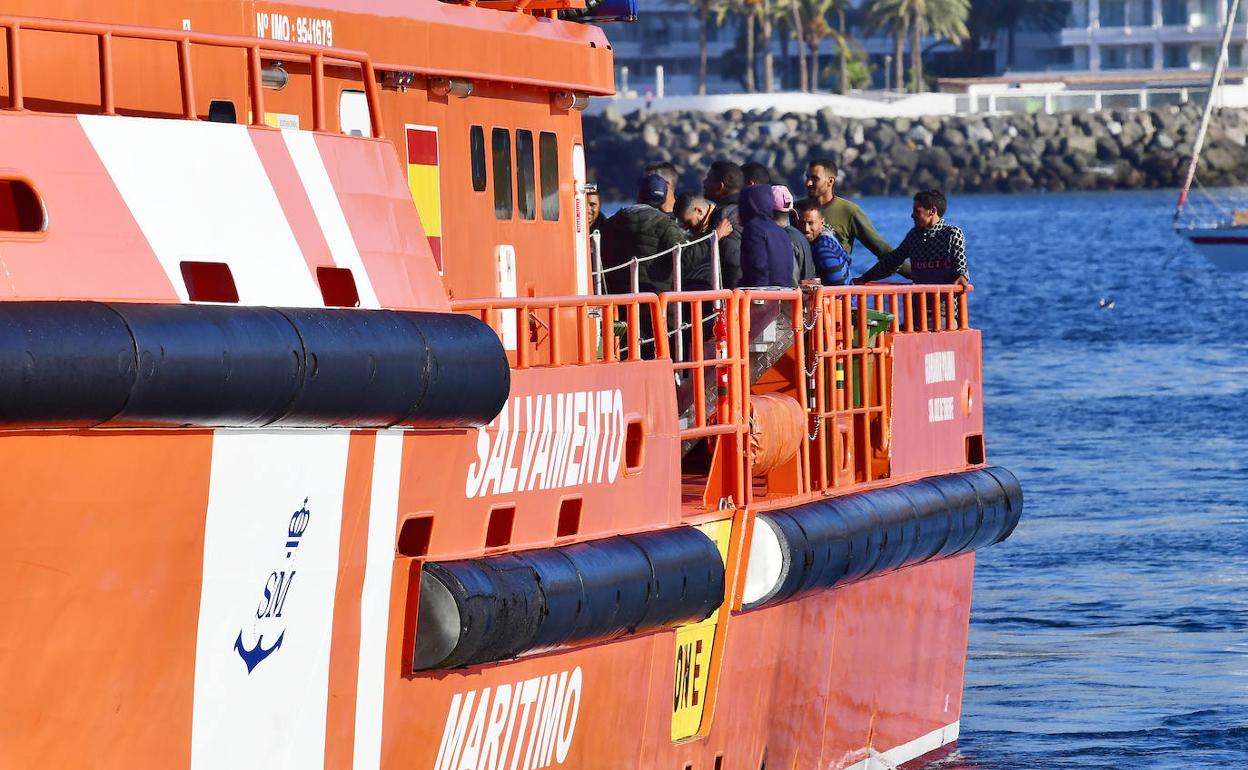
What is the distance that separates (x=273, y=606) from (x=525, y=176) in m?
3.40

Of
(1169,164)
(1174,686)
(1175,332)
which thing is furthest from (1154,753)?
(1169,164)

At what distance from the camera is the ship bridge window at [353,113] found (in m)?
8.48

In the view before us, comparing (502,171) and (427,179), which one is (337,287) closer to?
(427,179)

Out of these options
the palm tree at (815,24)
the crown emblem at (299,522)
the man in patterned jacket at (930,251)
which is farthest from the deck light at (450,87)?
the palm tree at (815,24)

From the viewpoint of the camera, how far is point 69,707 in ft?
20.3

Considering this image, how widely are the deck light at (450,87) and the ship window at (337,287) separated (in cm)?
227

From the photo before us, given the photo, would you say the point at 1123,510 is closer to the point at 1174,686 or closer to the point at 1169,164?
the point at 1174,686

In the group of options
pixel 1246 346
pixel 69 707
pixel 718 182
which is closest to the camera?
pixel 69 707

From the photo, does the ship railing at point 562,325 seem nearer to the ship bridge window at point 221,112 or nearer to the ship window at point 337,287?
the ship window at point 337,287

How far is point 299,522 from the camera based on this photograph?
669 cm

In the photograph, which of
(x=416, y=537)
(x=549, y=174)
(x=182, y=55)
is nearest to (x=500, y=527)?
(x=416, y=537)

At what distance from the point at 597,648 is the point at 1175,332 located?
36.7 m

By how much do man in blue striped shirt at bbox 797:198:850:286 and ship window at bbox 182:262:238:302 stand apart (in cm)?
555

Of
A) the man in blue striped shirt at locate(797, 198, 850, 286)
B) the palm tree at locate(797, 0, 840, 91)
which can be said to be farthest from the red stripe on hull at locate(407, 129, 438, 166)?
the palm tree at locate(797, 0, 840, 91)
